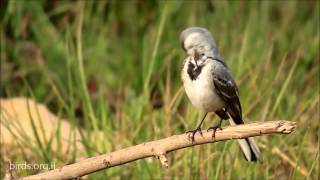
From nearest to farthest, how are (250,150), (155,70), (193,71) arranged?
1. (193,71)
2. (250,150)
3. (155,70)

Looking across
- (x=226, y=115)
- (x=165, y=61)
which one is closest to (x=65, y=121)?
(x=165, y=61)

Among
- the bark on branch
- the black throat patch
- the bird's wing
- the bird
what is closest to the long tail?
the bird

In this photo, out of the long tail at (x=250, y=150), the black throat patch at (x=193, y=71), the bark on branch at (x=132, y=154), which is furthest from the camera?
the long tail at (x=250, y=150)

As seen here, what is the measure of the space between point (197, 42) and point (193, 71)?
0.89 feet

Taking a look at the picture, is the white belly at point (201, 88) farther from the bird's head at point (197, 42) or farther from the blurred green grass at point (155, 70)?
the blurred green grass at point (155, 70)

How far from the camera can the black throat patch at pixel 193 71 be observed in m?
3.10

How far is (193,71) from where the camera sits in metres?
3.12

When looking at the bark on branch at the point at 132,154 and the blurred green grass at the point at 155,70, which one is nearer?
the bark on branch at the point at 132,154

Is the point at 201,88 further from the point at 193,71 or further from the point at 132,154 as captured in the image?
the point at 132,154

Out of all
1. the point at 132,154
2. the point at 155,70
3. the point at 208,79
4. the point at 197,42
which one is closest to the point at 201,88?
the point at 208,79

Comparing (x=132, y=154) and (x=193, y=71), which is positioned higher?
(x=193, y=71)

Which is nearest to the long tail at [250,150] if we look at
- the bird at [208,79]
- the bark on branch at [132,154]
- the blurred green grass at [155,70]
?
the bird at [208,79]

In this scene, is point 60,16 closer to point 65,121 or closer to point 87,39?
point 87,39

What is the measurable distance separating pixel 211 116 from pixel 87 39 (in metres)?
1.96
